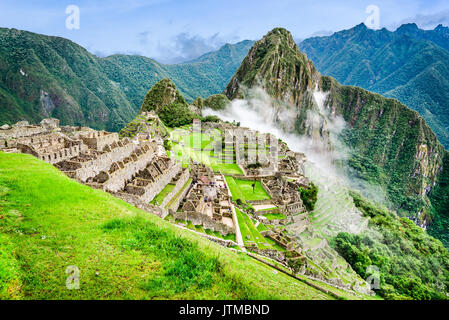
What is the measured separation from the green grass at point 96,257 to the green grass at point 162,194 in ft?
35.0

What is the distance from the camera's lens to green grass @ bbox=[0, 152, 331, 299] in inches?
242

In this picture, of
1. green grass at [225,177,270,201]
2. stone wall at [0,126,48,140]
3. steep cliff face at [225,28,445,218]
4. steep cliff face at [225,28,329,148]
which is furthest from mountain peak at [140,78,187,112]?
stone wall at [0,126,48,140]

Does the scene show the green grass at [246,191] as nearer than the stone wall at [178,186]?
No

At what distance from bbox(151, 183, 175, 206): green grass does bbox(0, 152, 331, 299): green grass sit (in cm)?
1068

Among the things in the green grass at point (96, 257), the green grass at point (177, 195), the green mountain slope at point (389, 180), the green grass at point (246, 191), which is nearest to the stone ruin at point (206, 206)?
the green grass at point (177, 195)

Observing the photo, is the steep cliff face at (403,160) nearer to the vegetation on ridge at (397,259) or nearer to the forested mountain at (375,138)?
the forested mountain at (375,138)

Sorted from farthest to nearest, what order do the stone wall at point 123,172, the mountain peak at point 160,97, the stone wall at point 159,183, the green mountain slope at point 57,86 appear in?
the green mountain slope at point 57,86, the mountain peak at point 160,97, the stone wall at point 159,183, the stone wall at point 123,172

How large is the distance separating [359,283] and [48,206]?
103 ft

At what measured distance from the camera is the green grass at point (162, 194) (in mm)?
21077

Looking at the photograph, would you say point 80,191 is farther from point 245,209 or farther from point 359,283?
point 359,283

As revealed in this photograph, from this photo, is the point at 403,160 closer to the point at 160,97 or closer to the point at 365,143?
the point at 365,143

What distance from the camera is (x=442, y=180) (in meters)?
170

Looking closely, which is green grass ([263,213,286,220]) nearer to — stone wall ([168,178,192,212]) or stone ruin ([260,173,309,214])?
stone ruin ([260,173,309,214])

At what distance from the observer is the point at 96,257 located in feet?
23.9
